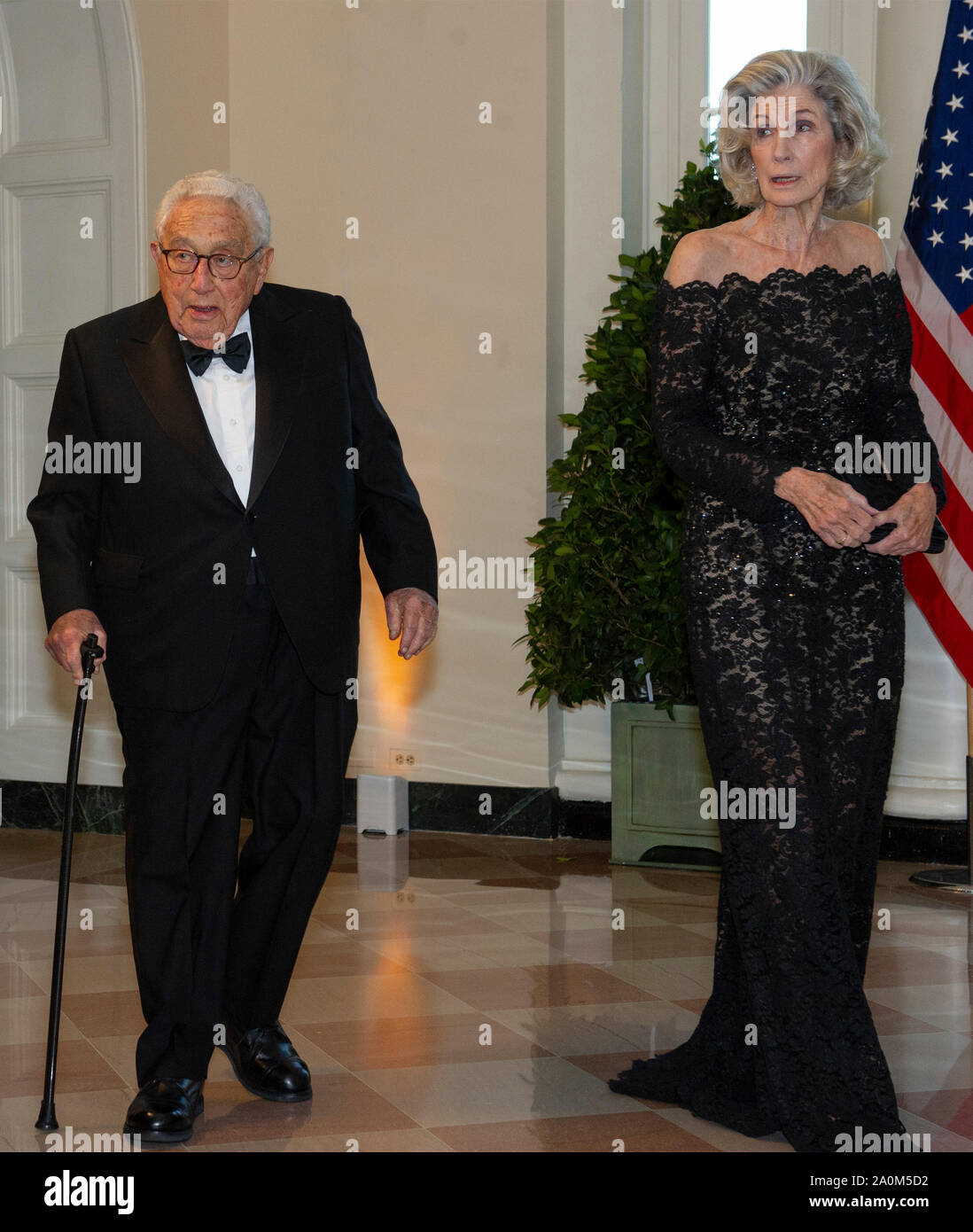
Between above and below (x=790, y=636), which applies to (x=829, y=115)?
above

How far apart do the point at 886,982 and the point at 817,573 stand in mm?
1638

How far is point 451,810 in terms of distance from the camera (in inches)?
258

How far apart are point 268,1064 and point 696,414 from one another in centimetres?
155

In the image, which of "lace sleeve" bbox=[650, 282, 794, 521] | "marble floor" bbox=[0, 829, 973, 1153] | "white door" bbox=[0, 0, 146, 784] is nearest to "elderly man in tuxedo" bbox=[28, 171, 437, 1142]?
"marble floor" bbox=[0, 829, 973, 1153]

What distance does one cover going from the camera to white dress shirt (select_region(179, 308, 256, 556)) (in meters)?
3.00

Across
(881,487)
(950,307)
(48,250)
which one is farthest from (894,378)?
(48,250)

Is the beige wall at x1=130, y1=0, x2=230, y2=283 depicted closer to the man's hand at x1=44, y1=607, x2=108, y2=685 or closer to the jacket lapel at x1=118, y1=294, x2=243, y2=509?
the jacket lapel at x1=118, y1=294, x2=243, y2=509

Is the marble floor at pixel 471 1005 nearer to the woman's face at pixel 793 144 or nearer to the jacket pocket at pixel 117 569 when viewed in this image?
the jacket pocket at pixel 117 569

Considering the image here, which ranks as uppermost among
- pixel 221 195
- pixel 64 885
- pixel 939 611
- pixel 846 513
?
pixel 221 195

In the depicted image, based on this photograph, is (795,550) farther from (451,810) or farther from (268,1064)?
(451,810)

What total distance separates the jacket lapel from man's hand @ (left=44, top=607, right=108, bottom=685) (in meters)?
0.34

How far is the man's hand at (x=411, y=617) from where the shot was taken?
122 inches

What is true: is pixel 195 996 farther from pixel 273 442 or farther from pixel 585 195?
pixel 585 195

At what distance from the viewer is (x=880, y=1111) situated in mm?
2787
